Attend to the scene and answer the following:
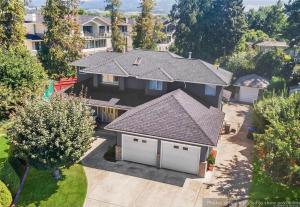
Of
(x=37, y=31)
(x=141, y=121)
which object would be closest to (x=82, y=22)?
(x=37, y=31)

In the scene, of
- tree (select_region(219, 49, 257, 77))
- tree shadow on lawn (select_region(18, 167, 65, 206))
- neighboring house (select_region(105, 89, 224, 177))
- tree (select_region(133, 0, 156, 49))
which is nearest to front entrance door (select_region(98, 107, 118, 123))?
neighboring house (select_region(105, 89, 224, 177))

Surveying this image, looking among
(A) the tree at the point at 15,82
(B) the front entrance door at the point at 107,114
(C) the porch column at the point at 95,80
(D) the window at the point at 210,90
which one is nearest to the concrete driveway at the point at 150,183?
(B) the front entrance door at the point at 107,114

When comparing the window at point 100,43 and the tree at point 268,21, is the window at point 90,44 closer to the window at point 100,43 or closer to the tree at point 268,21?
the window at point 100,43

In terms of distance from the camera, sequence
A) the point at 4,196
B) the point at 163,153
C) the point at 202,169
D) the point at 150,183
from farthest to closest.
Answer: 1. the point at 163,153
2. the point at 202,169
3. the point at 150,183
4. the point at 4,196

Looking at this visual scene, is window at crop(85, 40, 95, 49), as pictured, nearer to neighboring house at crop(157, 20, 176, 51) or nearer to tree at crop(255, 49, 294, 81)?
neighboring house at crop(157, 20, 176, 51)

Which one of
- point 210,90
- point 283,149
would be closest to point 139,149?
point 210,90

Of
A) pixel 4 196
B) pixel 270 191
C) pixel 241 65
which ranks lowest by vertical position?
pixel 270 191

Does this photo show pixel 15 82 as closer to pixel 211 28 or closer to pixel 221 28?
pixel 211 28

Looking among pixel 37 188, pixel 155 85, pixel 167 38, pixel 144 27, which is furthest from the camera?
pixel 167 38
